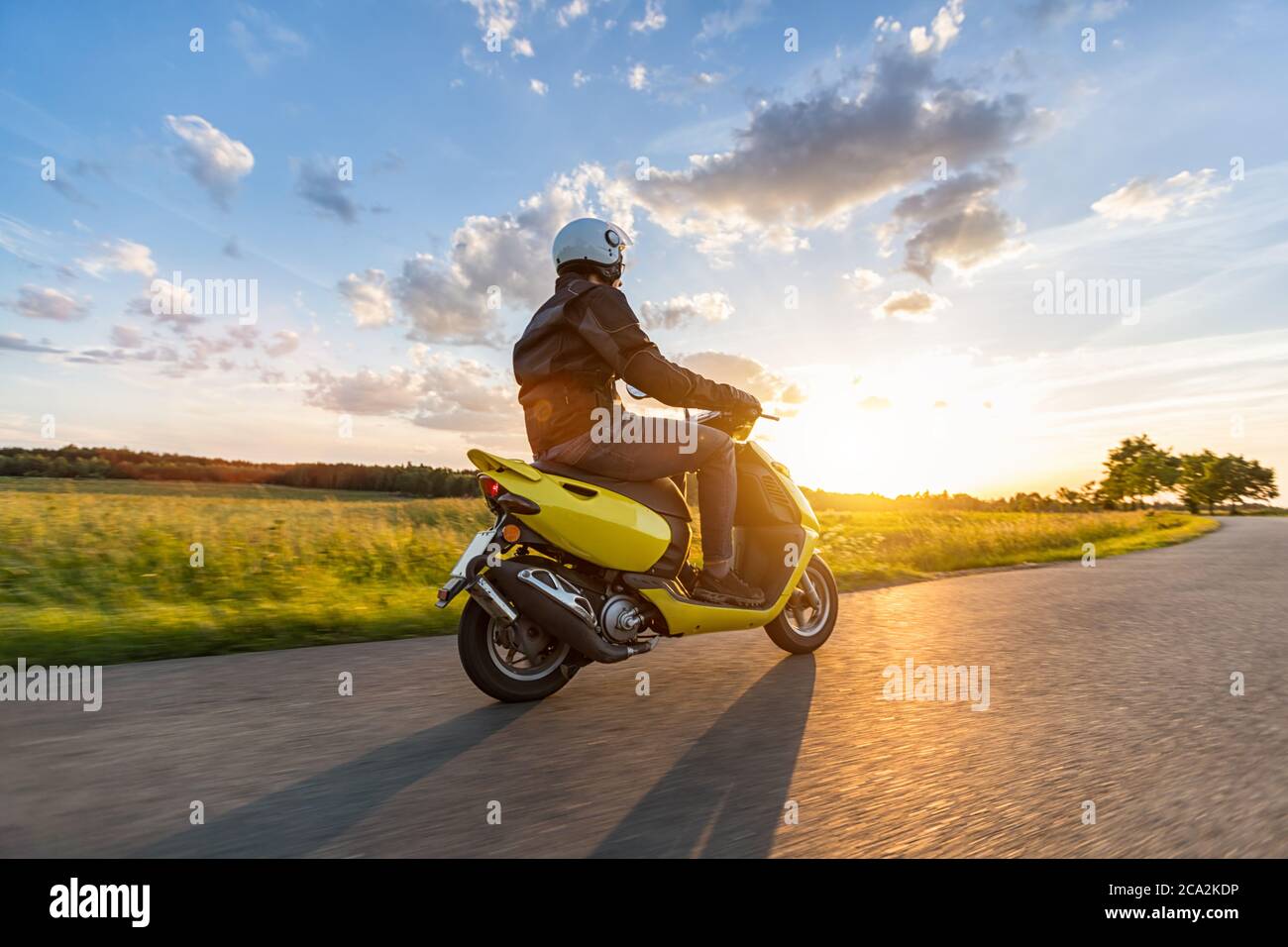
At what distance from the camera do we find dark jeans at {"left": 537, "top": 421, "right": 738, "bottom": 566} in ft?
13.6

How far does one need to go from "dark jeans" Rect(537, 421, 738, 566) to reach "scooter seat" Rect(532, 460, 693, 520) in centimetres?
3

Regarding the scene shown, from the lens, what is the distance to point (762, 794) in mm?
2781

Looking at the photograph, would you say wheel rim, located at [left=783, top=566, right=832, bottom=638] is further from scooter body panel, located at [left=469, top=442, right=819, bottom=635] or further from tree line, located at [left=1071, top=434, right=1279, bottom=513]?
tree line, located at [left=1071, top=434, right=1279, bottom=513]

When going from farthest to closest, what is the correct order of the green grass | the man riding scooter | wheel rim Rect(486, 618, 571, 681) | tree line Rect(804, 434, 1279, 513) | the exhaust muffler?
tree line Rect(804, 434, 1279, 513) < the green grass < the man riding scooter < wheel rim Rect(486, 618, 571, 681) < the exhaust muffler

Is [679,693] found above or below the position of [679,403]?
below

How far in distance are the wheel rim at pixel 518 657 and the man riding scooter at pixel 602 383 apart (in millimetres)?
846

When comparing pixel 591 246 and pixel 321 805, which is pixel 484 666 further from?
pixel 591 246

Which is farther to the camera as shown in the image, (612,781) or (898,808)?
(612,781)

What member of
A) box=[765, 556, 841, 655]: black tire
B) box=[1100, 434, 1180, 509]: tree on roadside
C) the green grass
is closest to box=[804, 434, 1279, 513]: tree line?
box=[1100, 434, 1180, 509]: tree on roadside

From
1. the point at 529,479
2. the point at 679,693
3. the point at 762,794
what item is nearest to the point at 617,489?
the point at 529,479
